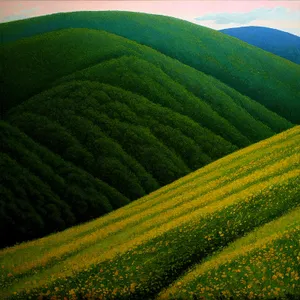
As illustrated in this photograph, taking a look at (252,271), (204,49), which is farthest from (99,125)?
A: (204,49)

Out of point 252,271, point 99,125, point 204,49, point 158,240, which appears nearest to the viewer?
point 252,271

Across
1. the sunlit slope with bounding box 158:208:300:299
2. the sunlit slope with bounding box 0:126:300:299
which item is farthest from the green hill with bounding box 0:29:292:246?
the sunlit slope with bounding box 158:208:300:299

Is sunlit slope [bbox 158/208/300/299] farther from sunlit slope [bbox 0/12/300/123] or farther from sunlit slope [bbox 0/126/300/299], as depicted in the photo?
sunlit slope [bbox 0/12/300/123]

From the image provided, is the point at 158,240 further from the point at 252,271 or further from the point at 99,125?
the point at 99,125

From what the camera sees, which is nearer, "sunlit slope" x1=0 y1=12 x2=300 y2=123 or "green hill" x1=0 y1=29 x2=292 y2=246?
"green hill" x1=0 y1=29 x2=292 y2=246

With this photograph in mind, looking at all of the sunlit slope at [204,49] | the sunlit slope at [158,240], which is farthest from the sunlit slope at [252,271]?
the sunlit slope at [204,49]

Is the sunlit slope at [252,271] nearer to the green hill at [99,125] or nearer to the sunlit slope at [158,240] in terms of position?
the sunlit slope at [158,240]

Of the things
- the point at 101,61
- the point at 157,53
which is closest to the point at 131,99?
the point at 101,61
